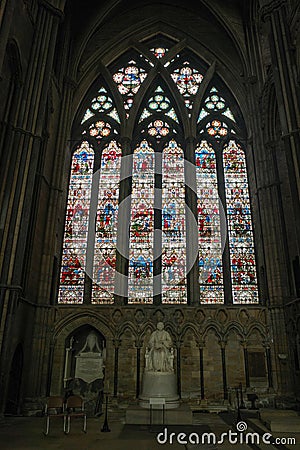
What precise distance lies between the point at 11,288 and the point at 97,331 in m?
4.69

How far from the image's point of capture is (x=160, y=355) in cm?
957

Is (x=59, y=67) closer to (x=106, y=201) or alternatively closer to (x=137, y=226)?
(x=106, y=201)

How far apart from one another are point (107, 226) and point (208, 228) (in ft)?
13.3

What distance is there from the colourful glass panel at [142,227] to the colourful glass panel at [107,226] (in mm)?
708

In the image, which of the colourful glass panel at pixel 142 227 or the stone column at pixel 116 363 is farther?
the colourful glass panel at pixel 142 227

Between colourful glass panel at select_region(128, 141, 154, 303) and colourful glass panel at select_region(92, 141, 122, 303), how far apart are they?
0.71 meters

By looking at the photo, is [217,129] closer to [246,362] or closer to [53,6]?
[53,6]

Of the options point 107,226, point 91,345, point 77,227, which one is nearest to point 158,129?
point 107,226

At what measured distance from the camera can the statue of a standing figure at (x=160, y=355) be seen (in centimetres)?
948

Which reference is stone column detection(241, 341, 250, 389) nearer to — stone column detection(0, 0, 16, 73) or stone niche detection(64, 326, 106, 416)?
stone niche detection(64, 326, 106, 416)

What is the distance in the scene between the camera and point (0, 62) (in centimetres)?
848

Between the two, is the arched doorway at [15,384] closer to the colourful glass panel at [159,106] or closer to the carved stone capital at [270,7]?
the colourful glass panel at [159,106]

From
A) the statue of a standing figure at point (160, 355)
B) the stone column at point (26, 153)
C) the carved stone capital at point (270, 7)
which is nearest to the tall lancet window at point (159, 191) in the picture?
the stone column at point (26, 153)

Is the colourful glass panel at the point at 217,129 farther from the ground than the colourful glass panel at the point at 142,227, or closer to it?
farther from the ground
